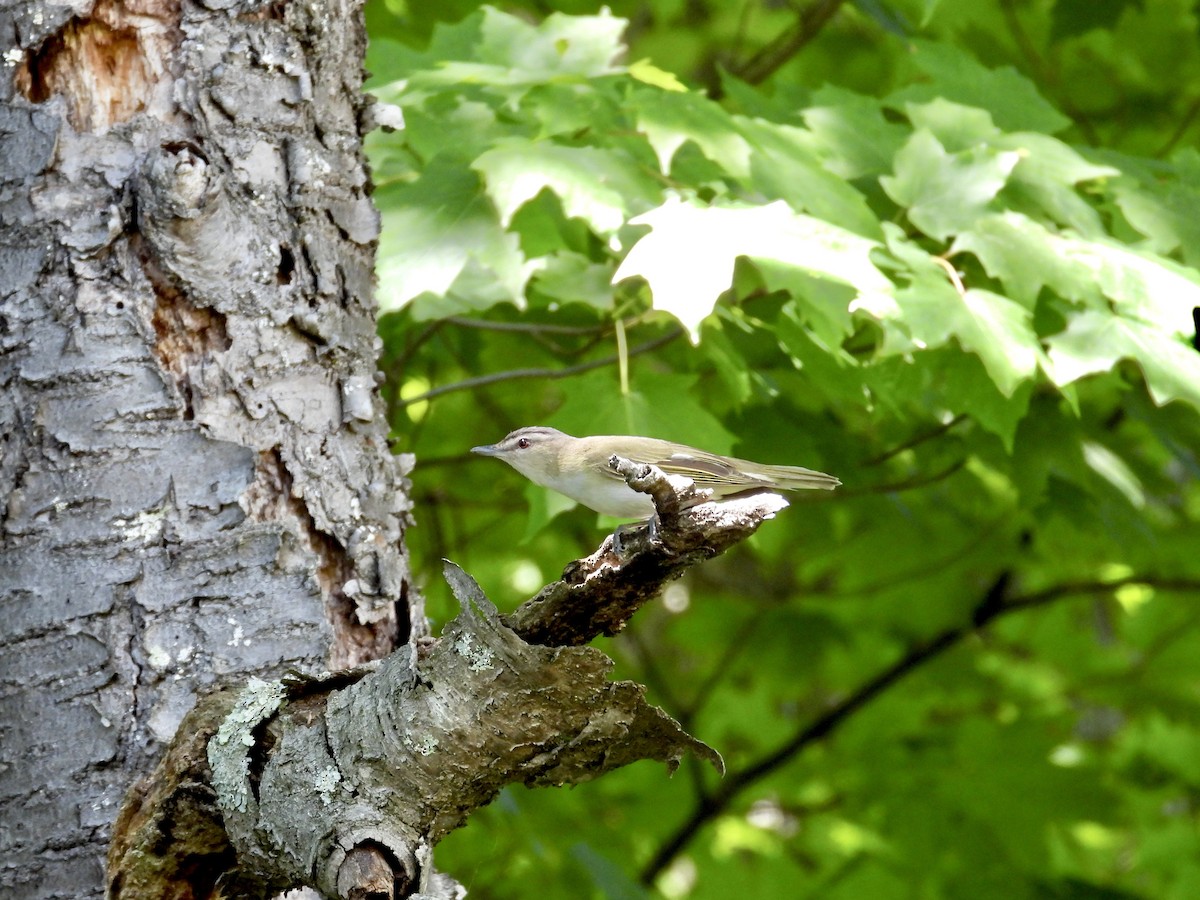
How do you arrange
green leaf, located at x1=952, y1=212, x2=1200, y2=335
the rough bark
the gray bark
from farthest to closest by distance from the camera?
green leaf, located at x1=952, y1=212, x2=1200, y2=335
the gray bark
the rough bark

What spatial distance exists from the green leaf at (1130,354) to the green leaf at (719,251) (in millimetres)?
508

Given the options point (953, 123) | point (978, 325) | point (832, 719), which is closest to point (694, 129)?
point (978, 325)

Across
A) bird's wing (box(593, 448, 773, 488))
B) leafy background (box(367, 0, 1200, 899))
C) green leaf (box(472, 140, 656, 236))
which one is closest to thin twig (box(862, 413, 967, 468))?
leafy background (box(367, 0, 1200, 899))

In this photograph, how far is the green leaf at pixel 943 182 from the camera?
2.63 metres

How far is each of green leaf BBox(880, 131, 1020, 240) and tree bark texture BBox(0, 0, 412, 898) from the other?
4.28 ft

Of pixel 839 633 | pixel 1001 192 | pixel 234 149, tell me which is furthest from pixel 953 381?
pixel 839 633

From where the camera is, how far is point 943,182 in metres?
2.70

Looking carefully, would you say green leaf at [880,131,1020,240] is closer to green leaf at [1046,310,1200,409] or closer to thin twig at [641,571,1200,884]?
green leaf at [1046,310,1200,409]

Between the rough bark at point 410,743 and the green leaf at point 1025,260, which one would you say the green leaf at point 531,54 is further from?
the rough bark at point 410,743

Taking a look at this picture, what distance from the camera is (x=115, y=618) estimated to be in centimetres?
191

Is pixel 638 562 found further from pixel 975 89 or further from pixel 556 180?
pixel 975 89

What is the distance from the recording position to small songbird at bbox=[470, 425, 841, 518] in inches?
100

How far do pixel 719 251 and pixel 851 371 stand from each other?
702 mm

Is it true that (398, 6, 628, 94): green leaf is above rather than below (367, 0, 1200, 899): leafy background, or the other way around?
above
